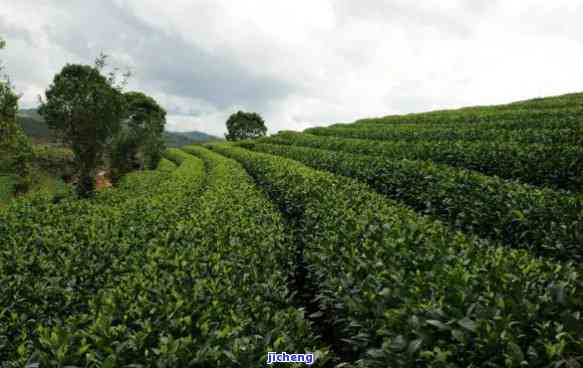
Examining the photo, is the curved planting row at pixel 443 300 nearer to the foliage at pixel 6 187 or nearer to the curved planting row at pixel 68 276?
the curved planting row at pixel 68 276

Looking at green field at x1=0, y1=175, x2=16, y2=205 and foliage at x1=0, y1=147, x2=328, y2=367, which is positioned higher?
foliage at x1=0, y1=147, x2=328, y2=367

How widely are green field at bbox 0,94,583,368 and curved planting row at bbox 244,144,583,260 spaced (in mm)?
47

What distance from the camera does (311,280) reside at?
7.25 m

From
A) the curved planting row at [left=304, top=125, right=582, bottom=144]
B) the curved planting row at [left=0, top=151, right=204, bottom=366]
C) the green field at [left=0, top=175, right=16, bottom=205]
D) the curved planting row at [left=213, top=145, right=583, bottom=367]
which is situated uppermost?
the curved planting row at [left=304, top=125, right=582, bottom=144]

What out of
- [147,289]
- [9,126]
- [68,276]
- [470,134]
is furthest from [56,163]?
[147,289]

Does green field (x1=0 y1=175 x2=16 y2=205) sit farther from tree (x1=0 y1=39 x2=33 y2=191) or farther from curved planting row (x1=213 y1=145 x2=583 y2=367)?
curved planting row (x1=213 y1=145 x2=583 y2=367)

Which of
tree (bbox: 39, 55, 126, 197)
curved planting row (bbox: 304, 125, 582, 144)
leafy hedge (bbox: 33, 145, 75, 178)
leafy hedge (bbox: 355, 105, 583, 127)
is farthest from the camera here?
leafy hedge (bbox: 33, 145, 75, 178)

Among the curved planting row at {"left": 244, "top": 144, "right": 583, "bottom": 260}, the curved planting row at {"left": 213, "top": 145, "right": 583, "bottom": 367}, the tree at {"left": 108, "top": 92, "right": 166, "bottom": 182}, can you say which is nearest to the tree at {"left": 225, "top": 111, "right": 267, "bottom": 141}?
the tree at {"left": 108, "top": 92, "right": 166, "bottom": 182}

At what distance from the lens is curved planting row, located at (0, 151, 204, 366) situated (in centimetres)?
A: 346

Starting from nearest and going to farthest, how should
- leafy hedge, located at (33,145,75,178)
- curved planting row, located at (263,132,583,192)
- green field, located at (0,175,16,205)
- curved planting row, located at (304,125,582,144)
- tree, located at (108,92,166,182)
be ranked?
curved planting row, located at (263,132,583,192) → curved planting row, located at (304,125,582,144) → green field, located at (0,175,16,205) → tree, located at (108,92,166,182) → leafy hedge, located at (33,145,75,178)

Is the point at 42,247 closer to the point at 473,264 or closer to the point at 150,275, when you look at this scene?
the point at 150,275

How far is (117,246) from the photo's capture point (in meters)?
7.24

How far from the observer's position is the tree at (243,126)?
89.0 metres

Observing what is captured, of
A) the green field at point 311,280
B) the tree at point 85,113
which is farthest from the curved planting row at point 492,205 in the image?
the tree at point 85,113
